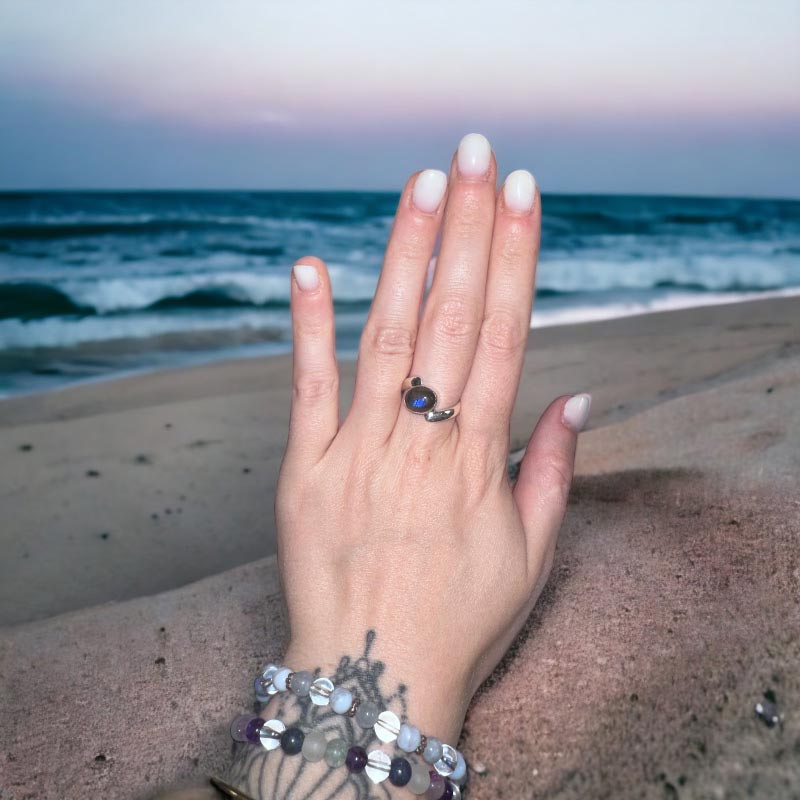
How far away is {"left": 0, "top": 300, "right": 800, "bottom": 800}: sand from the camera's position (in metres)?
1.17

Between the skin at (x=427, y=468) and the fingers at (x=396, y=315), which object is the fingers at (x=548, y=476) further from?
the fingers at (x=396, y=315)

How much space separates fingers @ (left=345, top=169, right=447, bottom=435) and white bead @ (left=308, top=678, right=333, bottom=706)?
0.45 meters

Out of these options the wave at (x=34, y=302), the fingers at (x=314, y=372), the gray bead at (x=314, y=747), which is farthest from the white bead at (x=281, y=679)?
the wave at (x=34, y=302)

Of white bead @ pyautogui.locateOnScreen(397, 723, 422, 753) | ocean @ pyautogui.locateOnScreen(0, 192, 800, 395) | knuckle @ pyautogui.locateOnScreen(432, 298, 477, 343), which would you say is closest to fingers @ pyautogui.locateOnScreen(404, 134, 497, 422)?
knuckle @ pyautogui.locateOnScreen(432, 298, 477, 343)

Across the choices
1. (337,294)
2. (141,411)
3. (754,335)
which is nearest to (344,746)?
(141,411)

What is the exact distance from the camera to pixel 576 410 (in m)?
1.56

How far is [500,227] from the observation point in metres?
1.43

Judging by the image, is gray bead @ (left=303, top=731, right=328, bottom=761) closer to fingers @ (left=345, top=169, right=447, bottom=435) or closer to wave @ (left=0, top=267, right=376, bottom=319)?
fingers @ (left=345, top=169, right=447, bottom=435)

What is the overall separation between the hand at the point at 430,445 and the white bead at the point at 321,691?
0.33 feet

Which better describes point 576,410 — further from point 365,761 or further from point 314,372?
point 365,761

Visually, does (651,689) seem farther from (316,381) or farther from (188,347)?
(188,347)

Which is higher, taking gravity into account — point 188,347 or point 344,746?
point 344,746

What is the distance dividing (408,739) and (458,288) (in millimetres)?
776

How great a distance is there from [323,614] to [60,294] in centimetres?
919
